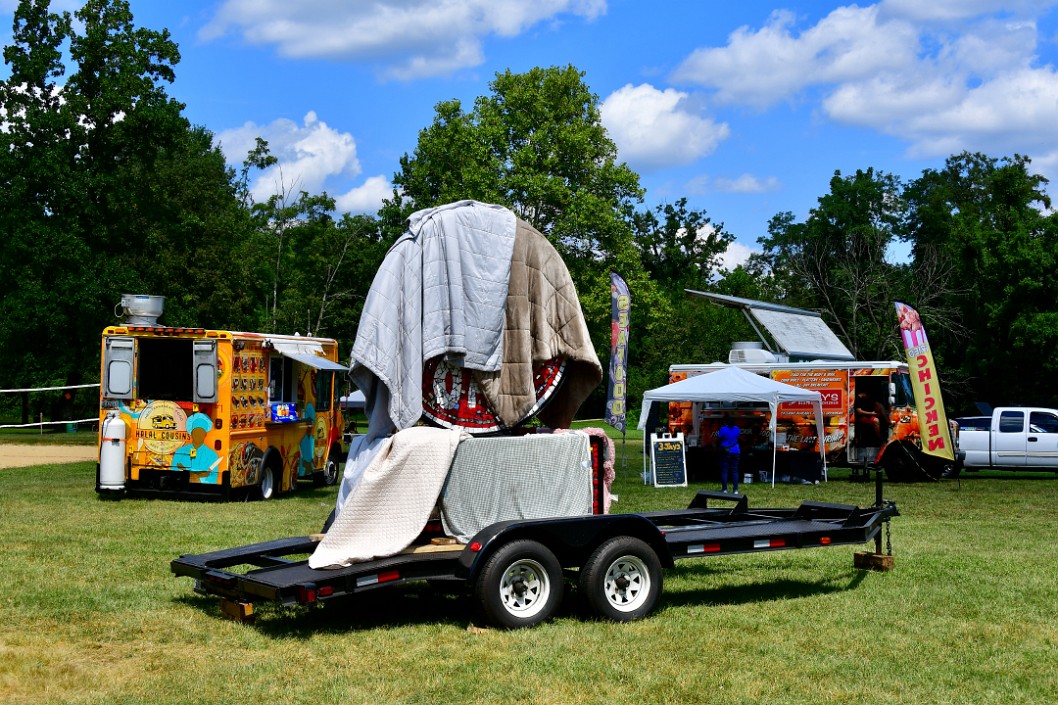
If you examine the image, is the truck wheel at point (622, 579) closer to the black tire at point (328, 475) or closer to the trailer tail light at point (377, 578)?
the trailer tail light at point (377, 578)

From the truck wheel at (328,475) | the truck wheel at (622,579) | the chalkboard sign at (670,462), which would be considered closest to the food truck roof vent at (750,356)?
the chalkboard sign at (670,462)

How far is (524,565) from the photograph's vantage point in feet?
25.2

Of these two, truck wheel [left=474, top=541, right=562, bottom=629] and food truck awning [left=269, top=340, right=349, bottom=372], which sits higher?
food truck awning [left=269, top=340, right=349, bottom=372]

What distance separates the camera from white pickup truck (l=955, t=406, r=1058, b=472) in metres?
23.9

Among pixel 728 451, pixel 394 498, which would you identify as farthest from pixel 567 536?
pixel 728 451

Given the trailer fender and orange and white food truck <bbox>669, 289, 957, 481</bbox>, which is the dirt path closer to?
orange and white food truck <bbox>669, 289, 957, 481</bbox>

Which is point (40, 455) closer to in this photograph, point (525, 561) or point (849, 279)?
point (525, 561)

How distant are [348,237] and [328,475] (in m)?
26.9

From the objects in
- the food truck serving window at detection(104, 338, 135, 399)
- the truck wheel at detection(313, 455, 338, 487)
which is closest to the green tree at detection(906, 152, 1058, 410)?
the truck wheel at detection(313, 455, 338, 487)

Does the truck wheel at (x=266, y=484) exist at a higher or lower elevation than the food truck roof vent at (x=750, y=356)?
lower

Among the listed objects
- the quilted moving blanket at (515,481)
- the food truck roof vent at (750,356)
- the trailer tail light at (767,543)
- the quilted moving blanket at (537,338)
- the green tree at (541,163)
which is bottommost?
the trailer tail light at (767,543)

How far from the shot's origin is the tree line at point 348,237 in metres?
36.0

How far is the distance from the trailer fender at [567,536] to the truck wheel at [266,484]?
10118mm

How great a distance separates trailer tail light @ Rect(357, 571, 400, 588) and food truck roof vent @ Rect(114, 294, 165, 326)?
419 inches
